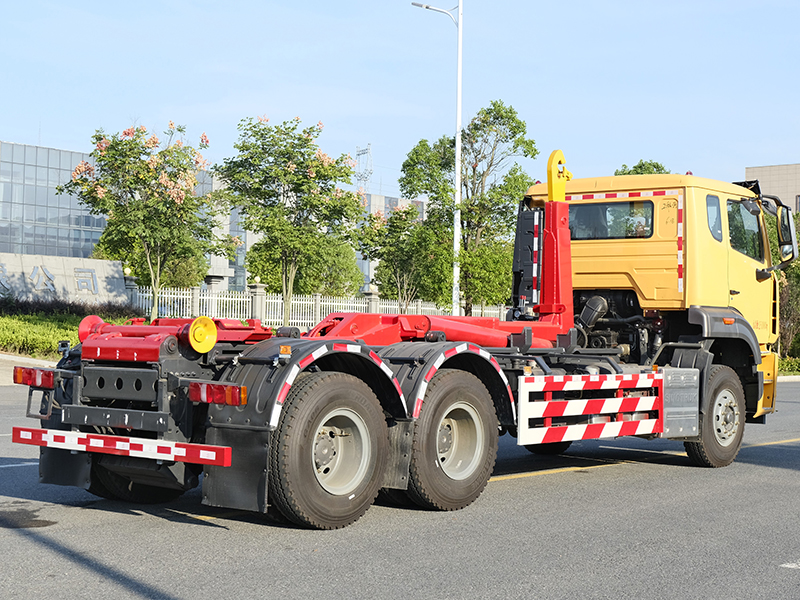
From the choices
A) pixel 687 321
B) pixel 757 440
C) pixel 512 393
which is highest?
pixel 687 321

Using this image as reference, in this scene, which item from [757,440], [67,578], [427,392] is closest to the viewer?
[67,578]

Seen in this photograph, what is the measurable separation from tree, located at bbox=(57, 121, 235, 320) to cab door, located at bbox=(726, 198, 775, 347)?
60.1 feet

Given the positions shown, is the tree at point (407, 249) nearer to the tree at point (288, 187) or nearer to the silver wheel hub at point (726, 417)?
the tree at point (288, 187)

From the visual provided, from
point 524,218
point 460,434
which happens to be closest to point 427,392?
point 460,434

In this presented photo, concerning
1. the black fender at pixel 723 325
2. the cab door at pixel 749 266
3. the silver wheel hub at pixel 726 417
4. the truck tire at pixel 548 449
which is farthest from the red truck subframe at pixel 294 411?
the cab door at pixel 749 266

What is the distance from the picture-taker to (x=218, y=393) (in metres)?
6.00

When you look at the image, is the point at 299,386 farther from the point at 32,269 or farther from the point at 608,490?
the point at 32,269

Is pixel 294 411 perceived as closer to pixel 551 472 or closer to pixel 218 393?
pixel 218 393

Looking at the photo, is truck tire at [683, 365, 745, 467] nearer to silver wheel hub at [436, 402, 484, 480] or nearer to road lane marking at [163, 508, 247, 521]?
silver wheel hub at [436, 402, 484, 480]

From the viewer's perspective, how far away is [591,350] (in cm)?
972

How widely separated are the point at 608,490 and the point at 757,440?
569 centimetres

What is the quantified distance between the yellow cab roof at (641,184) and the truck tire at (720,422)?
201 cm

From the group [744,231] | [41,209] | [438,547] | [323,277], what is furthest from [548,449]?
[41,209]

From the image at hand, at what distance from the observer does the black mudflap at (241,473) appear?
5902 mm
